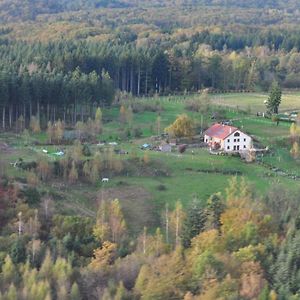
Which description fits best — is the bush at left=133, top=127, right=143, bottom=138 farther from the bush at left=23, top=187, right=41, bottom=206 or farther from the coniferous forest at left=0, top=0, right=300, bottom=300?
the bush at left=23, top=187, right=41, bottom=206

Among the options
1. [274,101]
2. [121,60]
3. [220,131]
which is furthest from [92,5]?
[220,131]

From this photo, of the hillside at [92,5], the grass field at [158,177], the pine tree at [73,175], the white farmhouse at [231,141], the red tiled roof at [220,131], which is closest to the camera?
the grass field at [158,177]

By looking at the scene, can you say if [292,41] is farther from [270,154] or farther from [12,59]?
[270,154]

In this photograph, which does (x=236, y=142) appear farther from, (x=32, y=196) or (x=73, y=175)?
(x=32, y=196)

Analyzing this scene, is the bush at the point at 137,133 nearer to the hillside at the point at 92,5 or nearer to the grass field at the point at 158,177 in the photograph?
the grass field at the point at 158,177

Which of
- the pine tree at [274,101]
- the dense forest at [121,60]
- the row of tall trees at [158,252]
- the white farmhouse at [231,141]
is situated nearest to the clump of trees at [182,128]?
the white farmhouse at [231,141]

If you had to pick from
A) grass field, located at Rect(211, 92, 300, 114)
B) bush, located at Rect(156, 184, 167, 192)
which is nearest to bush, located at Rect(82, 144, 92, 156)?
bush, located at Rect(156, 184, 167, 192)
